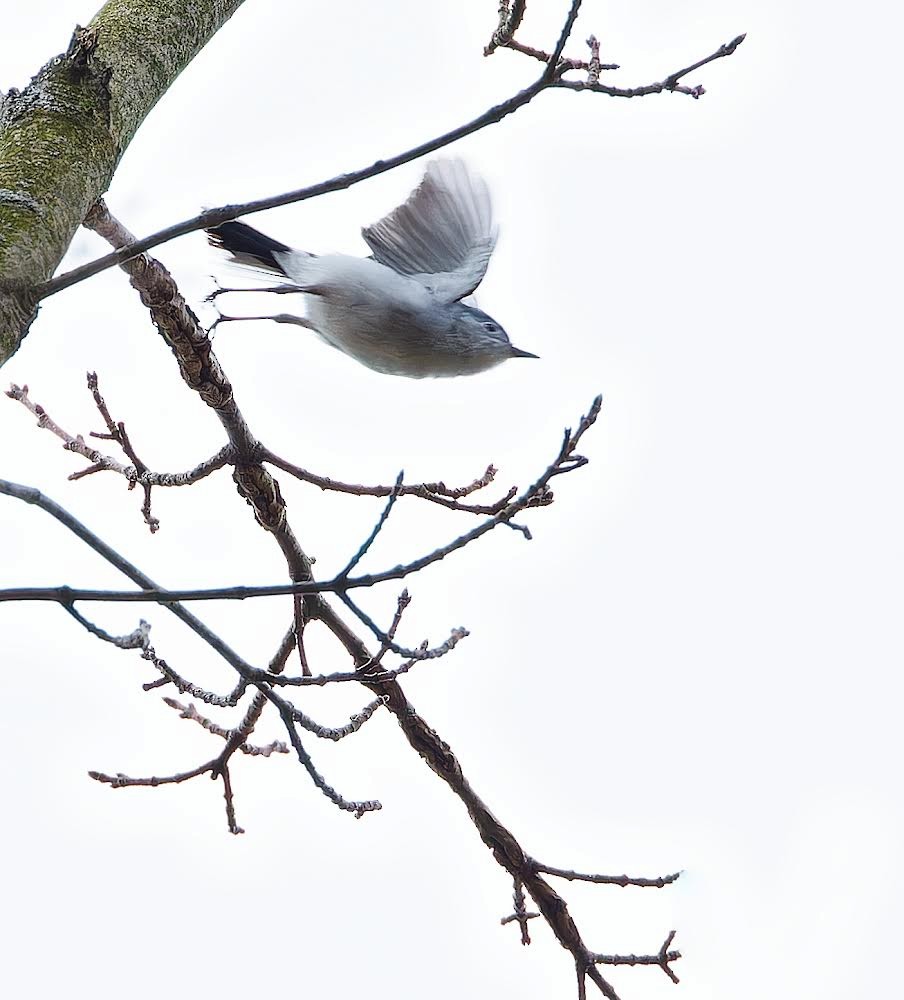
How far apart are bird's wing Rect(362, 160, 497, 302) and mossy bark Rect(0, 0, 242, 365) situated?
1828 millimetres

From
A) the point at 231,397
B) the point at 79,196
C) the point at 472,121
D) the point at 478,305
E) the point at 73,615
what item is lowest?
the point at 73,615

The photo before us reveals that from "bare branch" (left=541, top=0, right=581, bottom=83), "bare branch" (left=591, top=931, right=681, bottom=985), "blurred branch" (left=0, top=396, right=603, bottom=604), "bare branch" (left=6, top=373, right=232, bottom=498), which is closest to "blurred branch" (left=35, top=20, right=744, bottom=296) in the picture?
"bare branch" (left=541, top=0, right=581, bottom=83)

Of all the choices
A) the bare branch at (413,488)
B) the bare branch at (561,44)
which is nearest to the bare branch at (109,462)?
the bare branch at (413,488)

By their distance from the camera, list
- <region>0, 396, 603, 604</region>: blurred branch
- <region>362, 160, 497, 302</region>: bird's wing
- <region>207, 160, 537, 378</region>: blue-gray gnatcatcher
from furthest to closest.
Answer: <region>362, 160, 497, 302</region>: bird's wing
<region>207, 160, 537, 378</region>: blue-gray gnatcatcher
<region>0, 396, 603, 604</region>: blurred branch

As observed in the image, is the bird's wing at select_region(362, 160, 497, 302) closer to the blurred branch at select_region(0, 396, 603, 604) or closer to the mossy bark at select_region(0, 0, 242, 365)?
the mossy bark at select_region(0, 0, 242, 365)

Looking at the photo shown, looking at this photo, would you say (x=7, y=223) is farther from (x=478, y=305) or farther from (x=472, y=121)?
(x=478, y=305)

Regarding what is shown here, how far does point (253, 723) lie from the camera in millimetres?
3637

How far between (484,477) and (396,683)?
74 cm

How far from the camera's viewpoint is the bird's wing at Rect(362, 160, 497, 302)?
14.3 ft

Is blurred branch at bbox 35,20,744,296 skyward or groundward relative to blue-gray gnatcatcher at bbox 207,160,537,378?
groundward

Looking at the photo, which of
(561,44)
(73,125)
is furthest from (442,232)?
(73,125)

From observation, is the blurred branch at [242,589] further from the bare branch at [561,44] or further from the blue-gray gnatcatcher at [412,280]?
the blue-gray gnatcatcher at [412,280]

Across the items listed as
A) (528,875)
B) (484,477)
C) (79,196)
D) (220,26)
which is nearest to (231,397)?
(484,477)

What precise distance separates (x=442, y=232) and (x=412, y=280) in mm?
274
